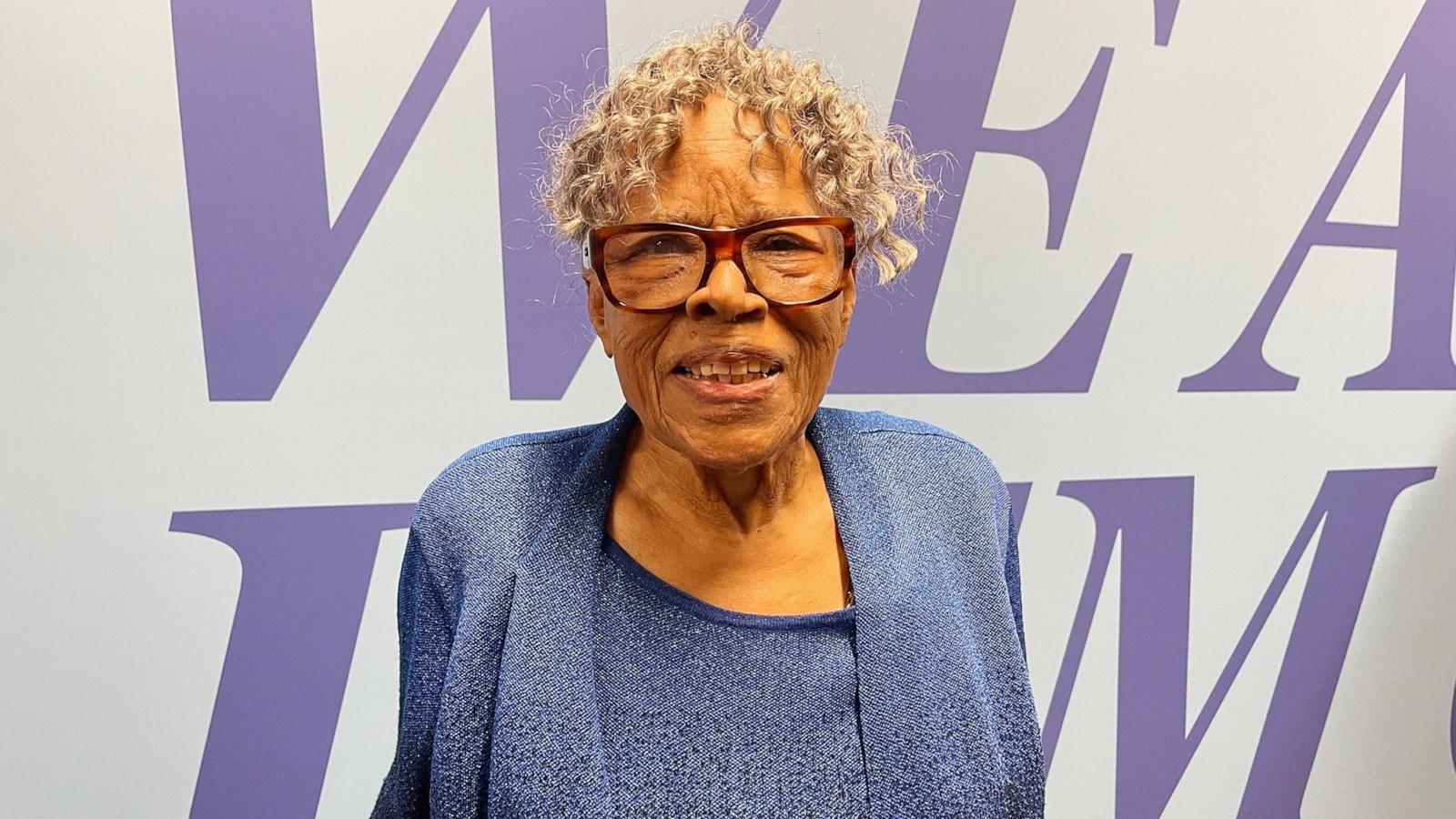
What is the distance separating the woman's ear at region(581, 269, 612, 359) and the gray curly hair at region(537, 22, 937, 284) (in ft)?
0.14

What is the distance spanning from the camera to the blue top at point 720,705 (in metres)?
0.76

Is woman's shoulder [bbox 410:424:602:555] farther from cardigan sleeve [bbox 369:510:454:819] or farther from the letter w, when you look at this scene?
the letter w

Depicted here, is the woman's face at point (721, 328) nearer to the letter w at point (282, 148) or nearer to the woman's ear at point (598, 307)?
the woman's ear at point (598, 307)

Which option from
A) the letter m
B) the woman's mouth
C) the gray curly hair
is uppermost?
the gray curly hair

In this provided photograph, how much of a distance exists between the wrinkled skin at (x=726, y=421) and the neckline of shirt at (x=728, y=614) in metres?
0.02

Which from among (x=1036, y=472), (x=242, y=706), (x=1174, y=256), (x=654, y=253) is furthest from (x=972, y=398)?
(x=242, y=706)

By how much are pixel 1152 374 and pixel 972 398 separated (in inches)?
13.9

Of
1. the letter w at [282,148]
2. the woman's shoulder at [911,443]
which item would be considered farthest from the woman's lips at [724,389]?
the letter w at [282,148]

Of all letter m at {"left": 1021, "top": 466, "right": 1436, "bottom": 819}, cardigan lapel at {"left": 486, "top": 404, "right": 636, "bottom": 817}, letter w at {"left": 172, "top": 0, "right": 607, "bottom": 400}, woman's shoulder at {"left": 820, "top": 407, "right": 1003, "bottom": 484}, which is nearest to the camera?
cardigan lapel at {"left": 486, "top": 404, "right": 636, "bottom": 817}

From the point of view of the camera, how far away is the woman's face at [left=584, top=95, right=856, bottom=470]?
77 cm

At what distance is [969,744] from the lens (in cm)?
84

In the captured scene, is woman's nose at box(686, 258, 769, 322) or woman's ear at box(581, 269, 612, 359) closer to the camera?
woman's nose at box(686, 258, 769, 322)

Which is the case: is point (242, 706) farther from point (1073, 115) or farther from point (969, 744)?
point (1073, 115)

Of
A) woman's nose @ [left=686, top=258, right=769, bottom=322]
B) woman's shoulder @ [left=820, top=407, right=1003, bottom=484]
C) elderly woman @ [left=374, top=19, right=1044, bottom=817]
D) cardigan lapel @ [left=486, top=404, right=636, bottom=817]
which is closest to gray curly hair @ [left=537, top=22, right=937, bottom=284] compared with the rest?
elderly woman @ [left=374, top=19, right=1044, bottom=817]
